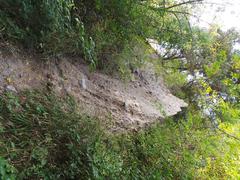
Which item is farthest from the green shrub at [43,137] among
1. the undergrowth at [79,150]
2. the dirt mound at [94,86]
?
the dirt mound at [94,86]

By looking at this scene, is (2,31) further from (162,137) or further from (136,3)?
(162,137)

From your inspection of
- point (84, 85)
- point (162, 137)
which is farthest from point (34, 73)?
point (162, 137)

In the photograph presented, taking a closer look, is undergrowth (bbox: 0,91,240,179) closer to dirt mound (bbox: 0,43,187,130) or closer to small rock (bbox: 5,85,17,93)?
small rock (bbox: 5,85,17,93)

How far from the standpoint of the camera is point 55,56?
3.15 metres

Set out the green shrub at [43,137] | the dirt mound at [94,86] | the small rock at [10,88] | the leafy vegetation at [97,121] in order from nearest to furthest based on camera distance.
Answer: the green shrub at [43,137] → the leafy vegetation at [97,121] → the small rock at [10,88] → the dirt mound at [94,86]

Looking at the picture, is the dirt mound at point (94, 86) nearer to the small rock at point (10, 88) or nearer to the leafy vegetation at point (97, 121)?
the small rock at point (10, 88)

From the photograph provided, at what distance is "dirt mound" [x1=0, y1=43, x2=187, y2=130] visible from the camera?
264 cm

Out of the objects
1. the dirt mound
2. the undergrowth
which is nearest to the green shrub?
the undergrowth

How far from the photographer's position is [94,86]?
357 centimetres

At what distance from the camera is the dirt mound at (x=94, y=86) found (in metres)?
2.64

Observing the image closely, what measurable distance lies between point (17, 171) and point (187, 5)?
3834 mm

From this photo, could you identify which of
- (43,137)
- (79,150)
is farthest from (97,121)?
(43,137)

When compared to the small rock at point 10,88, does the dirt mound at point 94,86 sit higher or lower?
higher

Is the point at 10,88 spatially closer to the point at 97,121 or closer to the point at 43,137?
the point at 43,137
